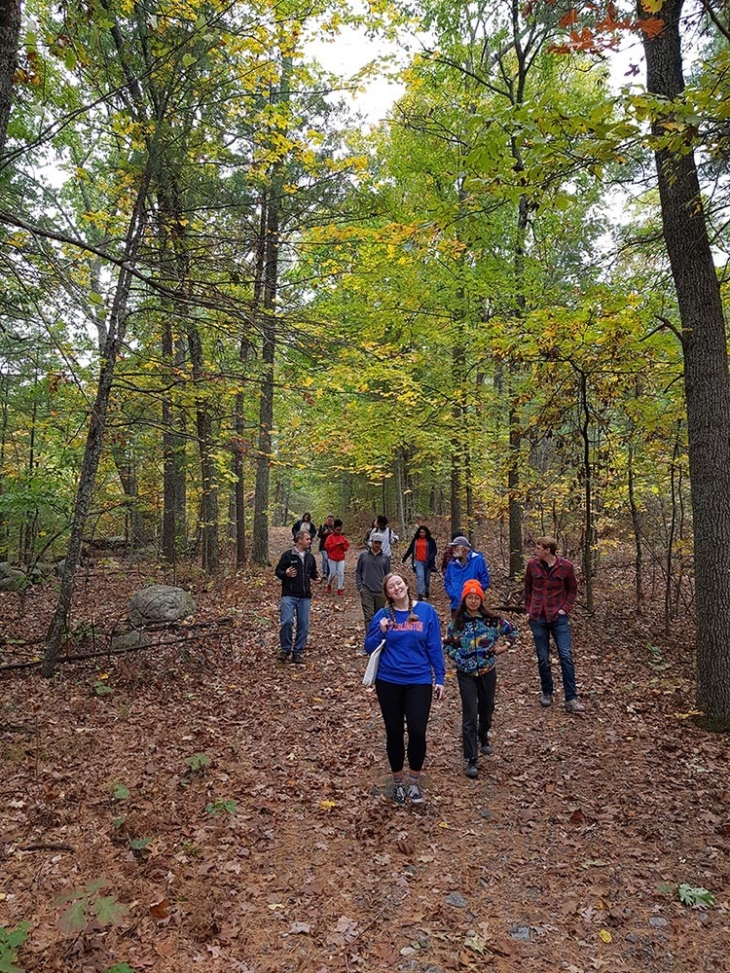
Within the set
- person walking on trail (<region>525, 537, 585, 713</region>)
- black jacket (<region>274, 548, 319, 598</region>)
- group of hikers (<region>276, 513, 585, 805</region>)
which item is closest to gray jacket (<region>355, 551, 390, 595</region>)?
black jacket (<region>274, 548, 319, 598</region>)

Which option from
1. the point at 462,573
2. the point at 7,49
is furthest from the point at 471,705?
the point at 7,49

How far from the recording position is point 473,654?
557cm

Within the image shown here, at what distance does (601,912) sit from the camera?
3.73 meters

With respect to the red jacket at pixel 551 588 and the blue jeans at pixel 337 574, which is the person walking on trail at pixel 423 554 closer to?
the blue jeans at pixel 337 574

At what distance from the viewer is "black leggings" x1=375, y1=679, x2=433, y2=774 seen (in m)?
4.96

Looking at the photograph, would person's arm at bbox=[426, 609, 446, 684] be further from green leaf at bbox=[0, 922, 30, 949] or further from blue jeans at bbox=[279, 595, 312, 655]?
blue jeans at bbox=[279, 595, 312, 655]

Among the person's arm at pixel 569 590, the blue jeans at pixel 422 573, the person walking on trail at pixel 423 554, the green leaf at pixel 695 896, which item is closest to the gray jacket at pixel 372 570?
the person walking on trail at pixel 423 554

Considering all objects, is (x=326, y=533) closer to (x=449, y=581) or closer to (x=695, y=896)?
(x=449, y=581)

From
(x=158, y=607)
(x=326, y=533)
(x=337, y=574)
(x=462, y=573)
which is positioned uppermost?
(x=326, y=533)

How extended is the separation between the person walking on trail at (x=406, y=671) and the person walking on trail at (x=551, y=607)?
101 inches

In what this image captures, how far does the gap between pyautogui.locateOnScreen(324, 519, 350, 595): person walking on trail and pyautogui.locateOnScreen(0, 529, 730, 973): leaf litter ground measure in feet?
19.3

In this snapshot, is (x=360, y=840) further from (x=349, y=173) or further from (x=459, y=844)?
(x=349, y=173)

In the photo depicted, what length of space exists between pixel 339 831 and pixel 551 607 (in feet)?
12.4

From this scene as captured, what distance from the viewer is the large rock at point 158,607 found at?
10047 mm
